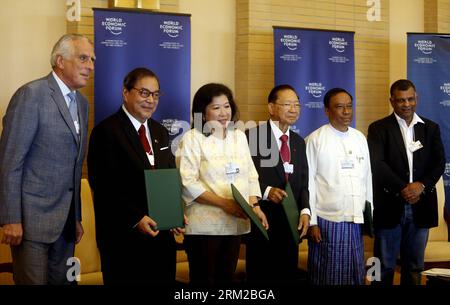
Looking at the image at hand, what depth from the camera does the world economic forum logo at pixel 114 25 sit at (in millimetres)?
5324

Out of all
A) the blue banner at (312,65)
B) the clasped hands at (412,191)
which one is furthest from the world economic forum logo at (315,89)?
the clasped hands at (412,191)

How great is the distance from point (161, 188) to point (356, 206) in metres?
1.58

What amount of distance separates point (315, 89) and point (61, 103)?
329 centimetres

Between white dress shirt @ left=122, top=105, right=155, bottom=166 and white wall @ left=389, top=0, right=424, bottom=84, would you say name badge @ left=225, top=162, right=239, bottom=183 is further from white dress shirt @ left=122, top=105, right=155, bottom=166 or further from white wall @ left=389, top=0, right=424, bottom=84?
white wall @ left=389, top=0, right=424, bottom=84

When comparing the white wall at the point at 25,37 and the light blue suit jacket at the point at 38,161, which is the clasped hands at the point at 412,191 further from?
the white wall at the point at 25,37

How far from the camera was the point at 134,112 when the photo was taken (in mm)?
3748

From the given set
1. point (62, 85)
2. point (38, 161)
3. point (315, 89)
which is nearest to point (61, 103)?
point (62, 85)

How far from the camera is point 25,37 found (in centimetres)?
562

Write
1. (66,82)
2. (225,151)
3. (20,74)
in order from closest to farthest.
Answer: (66,82), (225,151), (20,74)

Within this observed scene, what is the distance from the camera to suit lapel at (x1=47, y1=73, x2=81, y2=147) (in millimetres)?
3502

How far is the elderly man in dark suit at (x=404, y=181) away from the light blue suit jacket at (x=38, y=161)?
2.54 meters

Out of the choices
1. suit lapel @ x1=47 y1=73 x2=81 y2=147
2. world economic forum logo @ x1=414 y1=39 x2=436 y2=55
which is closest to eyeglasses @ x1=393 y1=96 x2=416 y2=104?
world economic forum logo @ x1=414 y1=39 x2=436 y2=55
